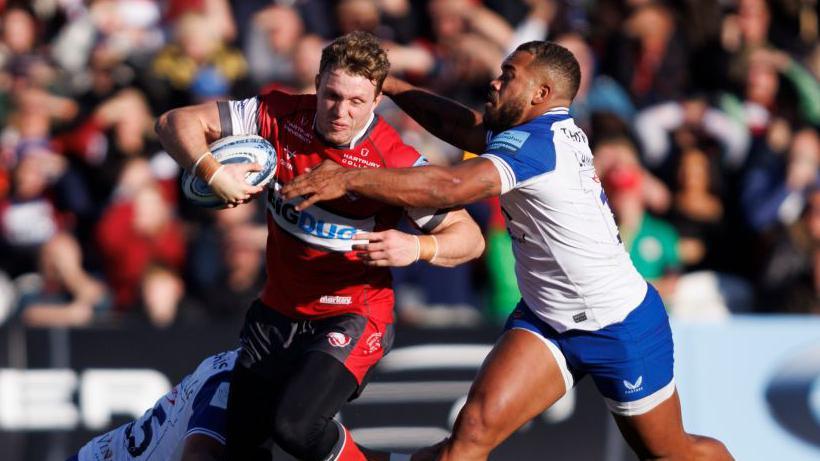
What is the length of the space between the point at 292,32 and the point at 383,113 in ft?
4.90

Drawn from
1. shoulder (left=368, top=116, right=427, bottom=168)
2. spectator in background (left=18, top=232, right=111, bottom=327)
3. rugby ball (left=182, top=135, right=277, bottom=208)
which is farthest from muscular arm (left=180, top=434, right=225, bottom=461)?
spectator in background (left=18, top=232, right=111, bottom=327)

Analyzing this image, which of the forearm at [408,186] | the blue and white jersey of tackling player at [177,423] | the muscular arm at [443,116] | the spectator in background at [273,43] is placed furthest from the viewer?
the spectator in background at [273,43]

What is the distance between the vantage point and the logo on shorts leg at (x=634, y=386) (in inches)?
255

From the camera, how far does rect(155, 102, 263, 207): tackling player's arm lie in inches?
234

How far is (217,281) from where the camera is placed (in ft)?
32.8

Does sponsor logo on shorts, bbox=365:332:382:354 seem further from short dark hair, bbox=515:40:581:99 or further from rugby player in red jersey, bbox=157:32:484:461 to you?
short dark hair, bbox=515:40:581:99

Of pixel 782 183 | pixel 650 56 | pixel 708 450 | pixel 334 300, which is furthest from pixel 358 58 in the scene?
pixel 650 56

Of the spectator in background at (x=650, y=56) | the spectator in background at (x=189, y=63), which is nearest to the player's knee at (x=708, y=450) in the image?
the spectator in background at (x=650, y=56)

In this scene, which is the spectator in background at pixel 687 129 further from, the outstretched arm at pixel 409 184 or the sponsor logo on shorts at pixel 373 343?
the outstretched arm at pixel 409 184

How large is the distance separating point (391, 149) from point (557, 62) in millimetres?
927

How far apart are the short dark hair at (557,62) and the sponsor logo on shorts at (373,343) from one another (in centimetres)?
155

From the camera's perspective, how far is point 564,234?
251 inches

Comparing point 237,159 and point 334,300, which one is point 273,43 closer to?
point 334,300

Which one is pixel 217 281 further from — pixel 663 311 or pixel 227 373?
pixel 663 311
